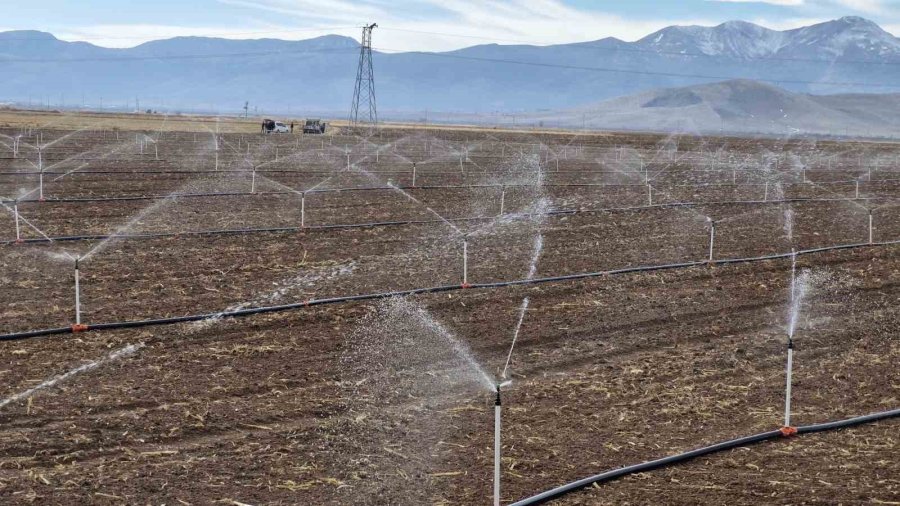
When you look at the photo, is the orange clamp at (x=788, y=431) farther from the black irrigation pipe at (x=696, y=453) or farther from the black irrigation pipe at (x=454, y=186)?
the black irrigation pipe at (x=454, y=186)

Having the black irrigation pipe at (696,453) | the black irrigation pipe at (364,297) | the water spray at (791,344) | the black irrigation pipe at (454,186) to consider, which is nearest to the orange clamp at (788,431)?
the black irrigation pipe at (696,453)

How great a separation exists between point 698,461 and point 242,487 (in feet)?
11.9

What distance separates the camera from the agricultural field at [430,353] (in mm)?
7520

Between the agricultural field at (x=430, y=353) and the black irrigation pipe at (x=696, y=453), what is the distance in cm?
9

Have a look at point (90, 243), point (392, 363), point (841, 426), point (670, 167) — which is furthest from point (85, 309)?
point (670, 167)

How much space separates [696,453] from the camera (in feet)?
25.9

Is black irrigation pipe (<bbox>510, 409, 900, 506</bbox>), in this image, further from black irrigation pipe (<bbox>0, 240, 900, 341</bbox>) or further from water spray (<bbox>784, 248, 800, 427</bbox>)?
black irrigation pipe (<bbox>0, 240, 900, 341</bbox>)

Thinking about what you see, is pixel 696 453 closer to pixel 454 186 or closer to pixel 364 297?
pixel 364 297

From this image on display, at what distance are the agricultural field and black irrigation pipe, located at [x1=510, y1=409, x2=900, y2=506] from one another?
0.09 metres

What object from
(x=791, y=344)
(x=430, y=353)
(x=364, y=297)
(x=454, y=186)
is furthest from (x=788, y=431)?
(x=454, y=186)

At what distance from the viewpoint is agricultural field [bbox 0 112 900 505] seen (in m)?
7.52

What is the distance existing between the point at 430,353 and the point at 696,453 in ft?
12.2

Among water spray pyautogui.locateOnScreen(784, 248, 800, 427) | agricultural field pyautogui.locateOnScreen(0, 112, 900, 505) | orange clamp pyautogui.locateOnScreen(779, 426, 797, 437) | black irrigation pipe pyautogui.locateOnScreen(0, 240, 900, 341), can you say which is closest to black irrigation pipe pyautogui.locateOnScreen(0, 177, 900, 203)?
agricultural field pyautogui.locateOnScreen(0, 112, 900, 505)

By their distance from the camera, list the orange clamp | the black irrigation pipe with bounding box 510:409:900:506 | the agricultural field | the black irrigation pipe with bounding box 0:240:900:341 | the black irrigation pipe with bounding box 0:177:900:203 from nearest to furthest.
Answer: the black irrigation pipe with bounding box 510:409:900:506
the agricultural field
the orange clamp
the black irrigation pipe with bounding box 0:240:900:341
the black irrigation pipe with bounding box 0:177:900:203
